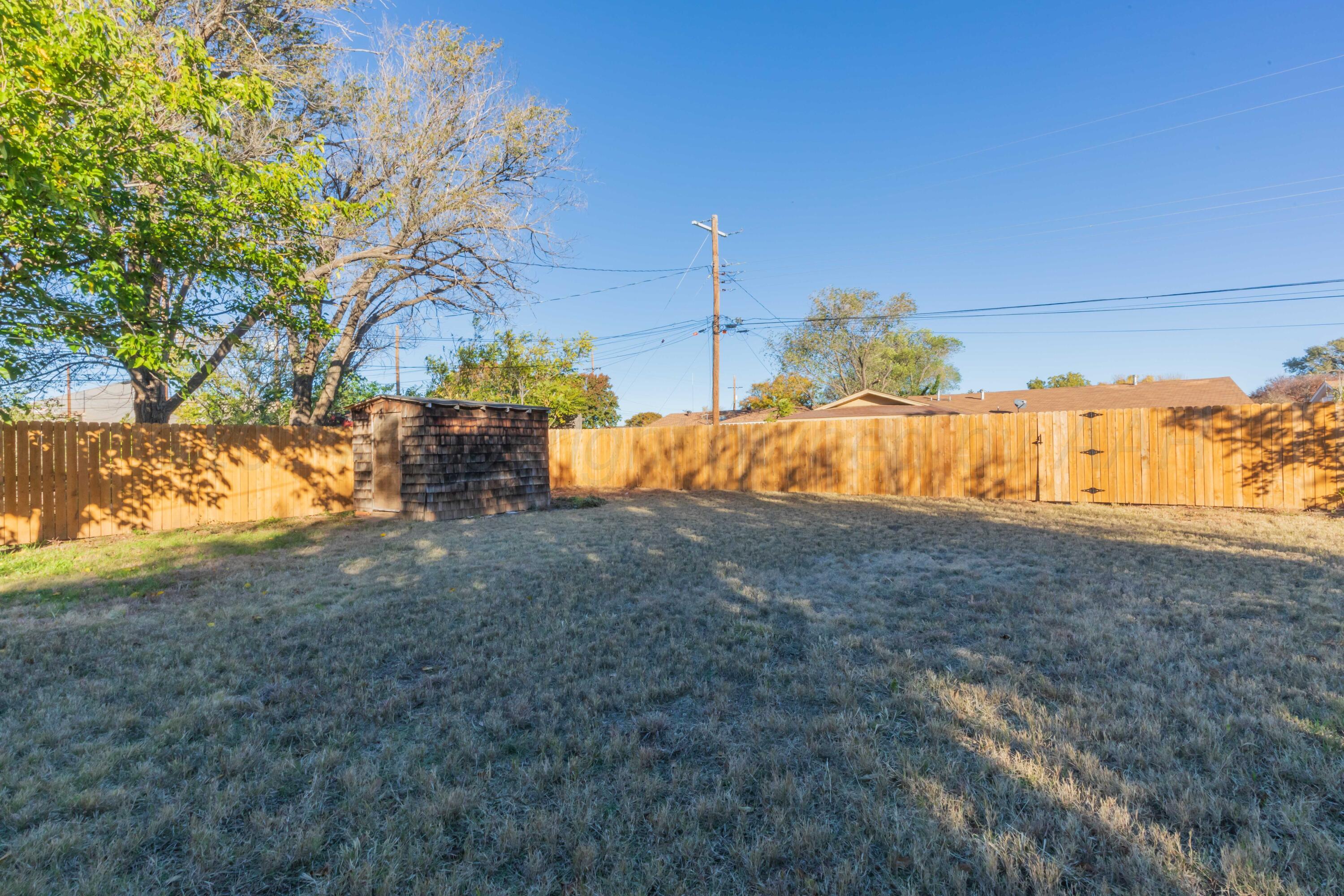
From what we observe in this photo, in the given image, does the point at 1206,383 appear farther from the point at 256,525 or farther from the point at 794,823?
the point at 256,525

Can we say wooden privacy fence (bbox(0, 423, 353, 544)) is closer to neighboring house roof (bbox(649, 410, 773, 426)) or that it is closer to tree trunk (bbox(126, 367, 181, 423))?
tree trunk (bbox(126, 367, 181, 423))

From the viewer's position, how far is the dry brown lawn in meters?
1.87

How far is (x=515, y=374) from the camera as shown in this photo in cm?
2270

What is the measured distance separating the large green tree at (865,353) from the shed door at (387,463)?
3179cm

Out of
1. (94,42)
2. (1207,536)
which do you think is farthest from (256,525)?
(1207,536)

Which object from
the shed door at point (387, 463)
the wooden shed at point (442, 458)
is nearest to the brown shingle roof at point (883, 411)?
the wooden shed at point (442, 458)

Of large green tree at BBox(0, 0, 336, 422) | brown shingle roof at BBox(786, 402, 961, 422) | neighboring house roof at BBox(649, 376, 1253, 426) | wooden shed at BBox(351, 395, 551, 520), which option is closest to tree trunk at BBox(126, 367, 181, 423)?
large green tree at BBox(0, 0, 336, 422)

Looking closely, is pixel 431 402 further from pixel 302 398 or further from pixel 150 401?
pixel 302 398

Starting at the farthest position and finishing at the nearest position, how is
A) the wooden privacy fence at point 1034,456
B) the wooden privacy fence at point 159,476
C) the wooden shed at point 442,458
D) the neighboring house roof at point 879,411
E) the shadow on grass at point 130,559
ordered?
1. the neighboring house roof at point 879,411
2. the wooden shed at point 442,458
3. the wooden privacy fence at point 1034,456
4. the wooden privacy fence at point 159,476
5. the shadow on grass at point 130,559

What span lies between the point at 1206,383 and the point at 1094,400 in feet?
14.0

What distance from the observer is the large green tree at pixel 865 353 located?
38.4 m

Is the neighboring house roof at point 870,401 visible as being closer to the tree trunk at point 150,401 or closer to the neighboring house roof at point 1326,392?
the neighboring house roof at point 1326,392

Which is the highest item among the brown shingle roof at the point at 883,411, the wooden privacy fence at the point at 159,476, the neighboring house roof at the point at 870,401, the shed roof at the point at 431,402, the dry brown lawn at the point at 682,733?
the neighboring house roof at the point at 870,401

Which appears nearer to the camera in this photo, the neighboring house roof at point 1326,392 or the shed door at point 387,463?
the shed door at point 387,463
